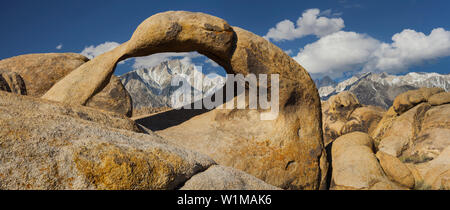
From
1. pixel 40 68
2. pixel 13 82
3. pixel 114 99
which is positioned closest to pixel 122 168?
pixel 13 82

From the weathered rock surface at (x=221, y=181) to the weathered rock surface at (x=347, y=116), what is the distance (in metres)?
15.5

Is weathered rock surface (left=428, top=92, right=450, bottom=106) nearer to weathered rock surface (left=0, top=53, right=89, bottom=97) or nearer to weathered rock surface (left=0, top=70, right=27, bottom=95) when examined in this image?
weathered rock surface (left=0, top=53, right=89, bottom=97)

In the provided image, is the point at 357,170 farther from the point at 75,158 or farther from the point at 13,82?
the point at 13,82

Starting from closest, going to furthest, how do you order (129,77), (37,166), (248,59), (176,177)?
1. (37,166)
2. (176,177)
3. (248,59)
4. (129,77)

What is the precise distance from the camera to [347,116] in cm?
1958

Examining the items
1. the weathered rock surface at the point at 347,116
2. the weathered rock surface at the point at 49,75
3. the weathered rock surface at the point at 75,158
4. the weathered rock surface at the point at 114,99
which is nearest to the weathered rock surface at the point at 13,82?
the weathered rock surface at the point at 114,99

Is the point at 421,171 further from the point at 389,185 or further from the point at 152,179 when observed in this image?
the point at 152,179

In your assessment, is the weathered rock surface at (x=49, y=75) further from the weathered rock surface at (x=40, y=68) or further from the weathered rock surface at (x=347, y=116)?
the weathered rock surface at (x=347, y=116)

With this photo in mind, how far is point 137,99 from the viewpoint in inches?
4956

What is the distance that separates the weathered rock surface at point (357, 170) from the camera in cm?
732

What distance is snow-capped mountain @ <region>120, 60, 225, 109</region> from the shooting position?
13362cm

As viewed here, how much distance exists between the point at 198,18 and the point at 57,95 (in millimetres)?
3549

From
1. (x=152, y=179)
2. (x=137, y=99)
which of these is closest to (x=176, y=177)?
(x=152, y=179)

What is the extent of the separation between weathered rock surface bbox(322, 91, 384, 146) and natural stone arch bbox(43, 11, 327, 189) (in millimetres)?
11146
